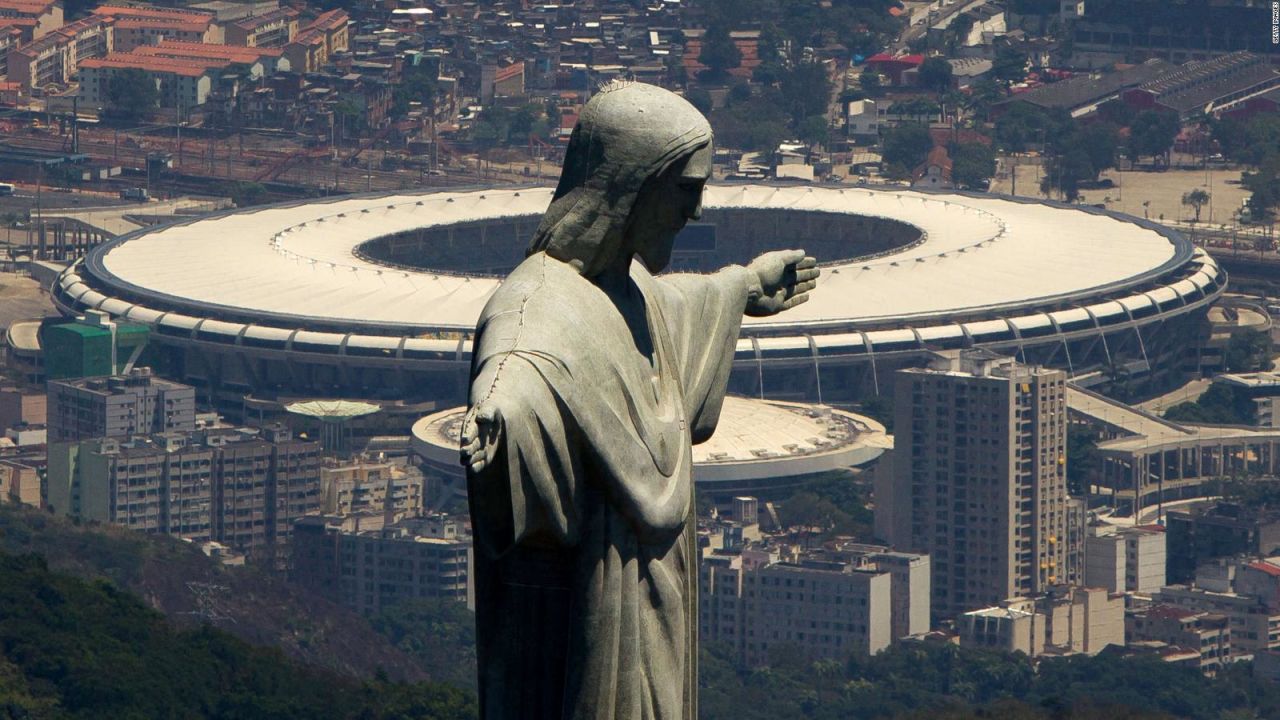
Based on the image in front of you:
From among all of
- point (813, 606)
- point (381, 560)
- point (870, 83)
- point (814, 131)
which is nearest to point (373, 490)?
point (381, 560)

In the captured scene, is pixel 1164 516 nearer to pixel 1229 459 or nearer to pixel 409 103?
pixel 1229 459

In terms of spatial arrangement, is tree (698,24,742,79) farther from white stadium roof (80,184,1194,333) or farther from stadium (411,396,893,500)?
stadium (411,396,893,500)

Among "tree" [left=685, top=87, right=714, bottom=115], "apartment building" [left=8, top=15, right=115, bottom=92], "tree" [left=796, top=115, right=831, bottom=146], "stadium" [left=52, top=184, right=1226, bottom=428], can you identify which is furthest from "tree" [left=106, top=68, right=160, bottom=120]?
"stadium" [left=52, top=184, right=1226, bottom=428]

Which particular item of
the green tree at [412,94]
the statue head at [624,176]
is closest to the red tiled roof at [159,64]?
the green tree at [412,94]

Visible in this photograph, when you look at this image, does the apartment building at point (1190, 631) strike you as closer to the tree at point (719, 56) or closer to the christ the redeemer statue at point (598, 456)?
the christ the redeemer statue at point (598, 456)

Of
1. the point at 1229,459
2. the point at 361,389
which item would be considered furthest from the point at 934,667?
the point at 361,389

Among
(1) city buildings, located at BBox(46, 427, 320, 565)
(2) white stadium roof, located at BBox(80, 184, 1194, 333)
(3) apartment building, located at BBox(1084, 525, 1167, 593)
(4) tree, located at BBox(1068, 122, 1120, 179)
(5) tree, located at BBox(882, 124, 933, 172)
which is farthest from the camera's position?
(5) tree, located at BBox(882, 124, 933, 172)
